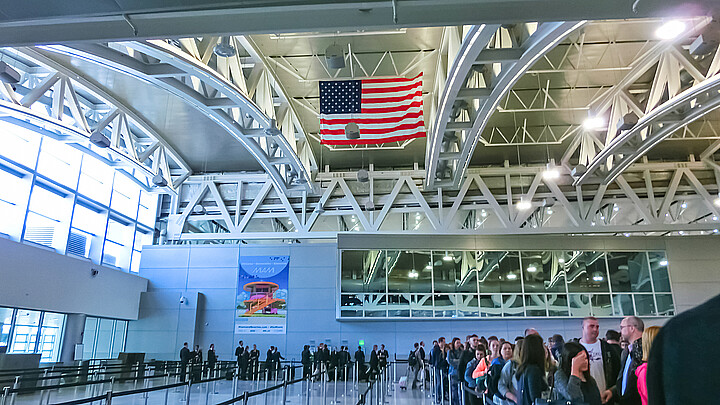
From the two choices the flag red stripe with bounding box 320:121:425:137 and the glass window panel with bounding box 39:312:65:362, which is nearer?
the flag red stripe with bounding box 320:121:425:137

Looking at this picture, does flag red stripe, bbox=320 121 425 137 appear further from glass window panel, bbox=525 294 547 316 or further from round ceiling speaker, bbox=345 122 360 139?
glass window panel, bbox=525 294 547 316

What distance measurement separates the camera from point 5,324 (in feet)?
58.5

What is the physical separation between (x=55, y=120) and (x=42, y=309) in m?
7.45

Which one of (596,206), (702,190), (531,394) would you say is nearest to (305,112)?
(596,206)

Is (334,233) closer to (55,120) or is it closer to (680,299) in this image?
(55,120)

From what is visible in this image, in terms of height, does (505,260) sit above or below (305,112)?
below

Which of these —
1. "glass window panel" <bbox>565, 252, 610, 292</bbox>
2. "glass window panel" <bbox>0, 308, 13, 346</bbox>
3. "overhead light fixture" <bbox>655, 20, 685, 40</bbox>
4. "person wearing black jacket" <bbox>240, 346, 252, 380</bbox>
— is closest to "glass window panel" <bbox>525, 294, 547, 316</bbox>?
"glass window panel" <bbox>565, 252, 610, 292</bbox>

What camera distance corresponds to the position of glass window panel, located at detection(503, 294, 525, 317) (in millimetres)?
23969

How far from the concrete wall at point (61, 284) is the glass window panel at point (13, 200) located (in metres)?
1.03

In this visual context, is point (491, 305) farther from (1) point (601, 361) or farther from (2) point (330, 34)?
(1) point (601, 361)

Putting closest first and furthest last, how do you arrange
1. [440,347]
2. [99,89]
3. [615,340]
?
[615,340]
[440,347]
[99,89]

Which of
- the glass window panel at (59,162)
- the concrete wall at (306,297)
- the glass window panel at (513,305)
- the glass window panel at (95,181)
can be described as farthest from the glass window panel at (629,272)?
the glass window panel at (59,162)

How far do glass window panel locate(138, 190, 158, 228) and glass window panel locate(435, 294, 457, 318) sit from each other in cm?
1656

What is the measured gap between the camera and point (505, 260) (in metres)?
24.7
